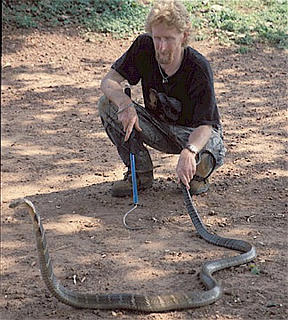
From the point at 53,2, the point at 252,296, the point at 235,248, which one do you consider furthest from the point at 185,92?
the point at 53,2

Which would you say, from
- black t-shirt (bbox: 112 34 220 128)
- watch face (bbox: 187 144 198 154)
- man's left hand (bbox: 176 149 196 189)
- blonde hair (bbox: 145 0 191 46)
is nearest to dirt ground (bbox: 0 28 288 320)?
man's left hand (bbox: 176 149 196 189)

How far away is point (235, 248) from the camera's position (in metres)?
5.02

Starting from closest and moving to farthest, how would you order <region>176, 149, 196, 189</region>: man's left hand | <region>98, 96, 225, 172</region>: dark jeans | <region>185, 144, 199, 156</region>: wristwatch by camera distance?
<region>176, 149, 196, 189</region>: man's left hand
<region>185, 144, 199, 156</region>: wristwatch
<region>98, 96, 225, 172</region>: dark jeans

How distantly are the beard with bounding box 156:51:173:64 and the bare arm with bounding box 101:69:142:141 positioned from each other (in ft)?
1.31

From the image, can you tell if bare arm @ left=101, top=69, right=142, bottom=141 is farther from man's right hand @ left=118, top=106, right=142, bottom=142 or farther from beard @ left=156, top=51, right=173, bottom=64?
beard @ left=156, top=51, right=173, bottom=64

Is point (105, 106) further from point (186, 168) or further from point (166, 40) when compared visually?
point (186, 168)

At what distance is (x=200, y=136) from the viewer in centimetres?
536

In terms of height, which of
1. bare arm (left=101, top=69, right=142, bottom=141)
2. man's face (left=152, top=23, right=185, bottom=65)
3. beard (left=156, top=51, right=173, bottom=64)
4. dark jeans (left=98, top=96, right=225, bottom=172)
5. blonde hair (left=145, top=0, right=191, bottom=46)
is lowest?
dark jeans (left=98, top=96, right=225, bottom=172)

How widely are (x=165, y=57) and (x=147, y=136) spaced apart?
2.68 feet

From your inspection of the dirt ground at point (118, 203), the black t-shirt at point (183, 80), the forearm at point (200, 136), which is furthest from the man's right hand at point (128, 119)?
the dirt ground at point (118, 203)

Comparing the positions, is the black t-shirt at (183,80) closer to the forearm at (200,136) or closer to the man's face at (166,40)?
the forearm at (200,136)

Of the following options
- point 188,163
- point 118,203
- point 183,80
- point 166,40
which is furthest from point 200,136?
point 118,203

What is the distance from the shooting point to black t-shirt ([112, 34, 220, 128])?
220 inches

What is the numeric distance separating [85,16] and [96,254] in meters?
7.37
